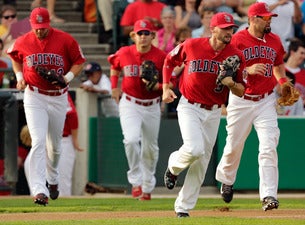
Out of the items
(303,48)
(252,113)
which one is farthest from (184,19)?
(252,113)

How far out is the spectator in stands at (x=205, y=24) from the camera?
1866cm

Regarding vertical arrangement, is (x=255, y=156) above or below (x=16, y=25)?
below

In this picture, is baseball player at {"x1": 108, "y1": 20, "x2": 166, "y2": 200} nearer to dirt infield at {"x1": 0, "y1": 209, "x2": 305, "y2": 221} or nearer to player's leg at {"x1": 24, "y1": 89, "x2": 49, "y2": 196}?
player's leg at {"x1": 24, "y1": 89, "x2": 49, "y2": 196}

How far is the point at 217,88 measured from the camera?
40.2 feet

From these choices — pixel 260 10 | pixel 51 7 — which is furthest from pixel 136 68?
pixel 51 7

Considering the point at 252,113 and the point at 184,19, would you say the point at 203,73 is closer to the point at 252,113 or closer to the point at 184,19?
the point at 252,113

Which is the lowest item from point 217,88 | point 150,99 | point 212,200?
point 212,200

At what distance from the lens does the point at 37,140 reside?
1390 cm

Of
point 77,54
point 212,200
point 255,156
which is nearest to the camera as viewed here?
point 77,54

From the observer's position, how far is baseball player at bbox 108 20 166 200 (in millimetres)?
15859

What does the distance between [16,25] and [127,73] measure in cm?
398

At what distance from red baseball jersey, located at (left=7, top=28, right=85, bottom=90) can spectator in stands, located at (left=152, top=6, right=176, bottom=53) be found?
4430mm

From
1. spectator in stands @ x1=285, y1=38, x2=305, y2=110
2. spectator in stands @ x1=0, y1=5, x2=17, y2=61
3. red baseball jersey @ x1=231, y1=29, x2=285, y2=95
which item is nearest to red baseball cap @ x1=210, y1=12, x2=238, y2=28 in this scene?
red baseball jersey @ x1=231, y1=29, x2=285, y2=95

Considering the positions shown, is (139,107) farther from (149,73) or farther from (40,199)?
(40,199)
